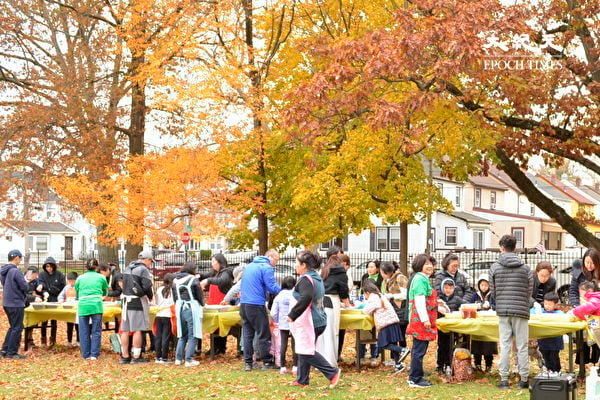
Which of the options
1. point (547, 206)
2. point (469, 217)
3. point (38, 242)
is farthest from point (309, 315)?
point (38, 242)

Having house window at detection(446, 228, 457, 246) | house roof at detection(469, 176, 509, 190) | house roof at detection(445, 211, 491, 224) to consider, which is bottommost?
house window at detection(446, 228, 457, 246)

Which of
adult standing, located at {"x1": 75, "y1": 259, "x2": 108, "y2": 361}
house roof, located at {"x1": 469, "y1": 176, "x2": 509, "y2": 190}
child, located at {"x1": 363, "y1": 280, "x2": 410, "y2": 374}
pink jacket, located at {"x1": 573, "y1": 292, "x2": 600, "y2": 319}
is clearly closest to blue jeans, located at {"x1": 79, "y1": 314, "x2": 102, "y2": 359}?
adult standing, located at {"x1": 75, "y1": 259, "x2": 108, "y2": 361}

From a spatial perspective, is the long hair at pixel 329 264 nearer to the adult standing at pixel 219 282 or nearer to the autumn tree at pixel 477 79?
the adult standing at pixel 219 282

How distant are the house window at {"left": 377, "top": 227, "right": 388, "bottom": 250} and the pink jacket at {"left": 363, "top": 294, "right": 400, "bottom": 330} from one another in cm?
3659

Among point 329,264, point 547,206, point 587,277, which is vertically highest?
point 547,206

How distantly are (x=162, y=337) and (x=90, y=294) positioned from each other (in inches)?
61.1

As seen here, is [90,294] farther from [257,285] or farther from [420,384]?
[420,384]

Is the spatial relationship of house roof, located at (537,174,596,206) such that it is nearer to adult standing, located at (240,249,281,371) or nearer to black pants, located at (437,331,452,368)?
black pants, located at (437,331,452,368)

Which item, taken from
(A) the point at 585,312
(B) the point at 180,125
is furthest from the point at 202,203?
(A) the point at 585,312

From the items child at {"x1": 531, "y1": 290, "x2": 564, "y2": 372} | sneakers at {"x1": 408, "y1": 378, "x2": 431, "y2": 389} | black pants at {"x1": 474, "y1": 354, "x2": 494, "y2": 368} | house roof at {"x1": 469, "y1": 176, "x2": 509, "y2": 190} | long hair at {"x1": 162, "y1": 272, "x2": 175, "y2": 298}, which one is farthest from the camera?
house roof at {"x1": 469, "y1": 176, "x2": 509, "y2": 190}

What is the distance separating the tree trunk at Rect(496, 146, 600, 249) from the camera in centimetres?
2036

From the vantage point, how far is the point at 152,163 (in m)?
21.8

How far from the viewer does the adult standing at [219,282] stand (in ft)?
44.3

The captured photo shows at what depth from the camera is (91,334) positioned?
14.3 meters
